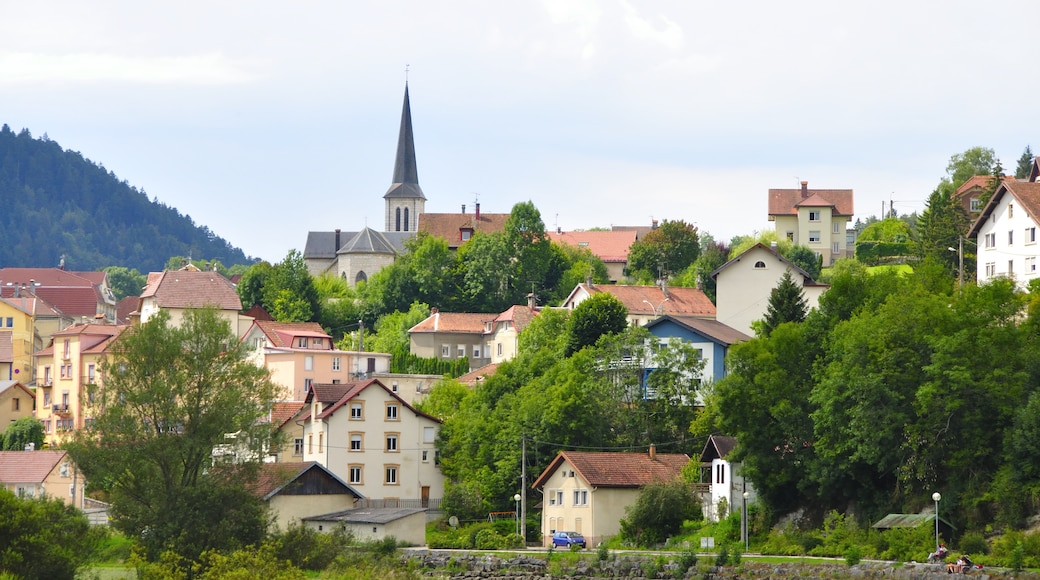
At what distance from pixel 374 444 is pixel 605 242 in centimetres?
6946

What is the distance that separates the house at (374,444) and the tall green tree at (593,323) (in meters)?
10.6

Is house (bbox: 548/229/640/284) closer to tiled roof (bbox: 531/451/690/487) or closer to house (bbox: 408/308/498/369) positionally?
house (bbox: 408/308/498/369)

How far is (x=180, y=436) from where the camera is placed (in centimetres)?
5869

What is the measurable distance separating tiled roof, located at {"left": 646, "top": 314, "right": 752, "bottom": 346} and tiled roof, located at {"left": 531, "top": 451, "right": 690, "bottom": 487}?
10034mm

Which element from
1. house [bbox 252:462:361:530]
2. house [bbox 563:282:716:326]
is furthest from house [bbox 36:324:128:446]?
house [bbox 252:462:361:530]

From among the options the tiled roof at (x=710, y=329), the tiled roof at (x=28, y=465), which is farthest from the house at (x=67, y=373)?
the tiled roof at (x=710, y=329)

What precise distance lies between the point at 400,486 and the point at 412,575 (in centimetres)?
2378

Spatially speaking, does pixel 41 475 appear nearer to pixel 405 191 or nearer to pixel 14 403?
pixel 14 403

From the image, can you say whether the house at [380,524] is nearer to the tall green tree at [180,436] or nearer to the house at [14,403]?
the tall green tree at [180,436]

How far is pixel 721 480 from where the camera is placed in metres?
68.7

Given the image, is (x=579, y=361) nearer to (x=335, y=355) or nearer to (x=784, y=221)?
(x=335, y=355)

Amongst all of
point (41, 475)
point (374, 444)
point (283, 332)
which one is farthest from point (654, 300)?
point (41, 475)

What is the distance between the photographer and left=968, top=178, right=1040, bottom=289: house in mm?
80625

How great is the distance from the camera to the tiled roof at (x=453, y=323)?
116 metres
